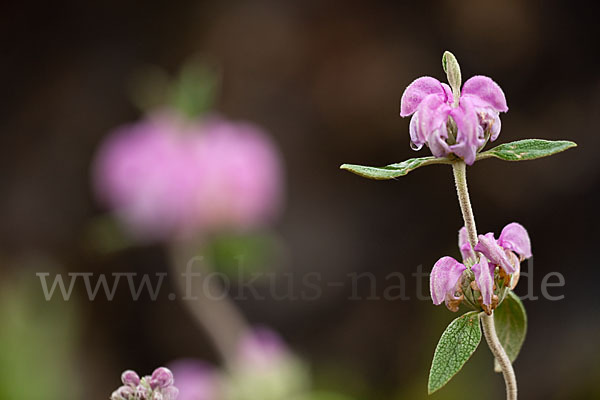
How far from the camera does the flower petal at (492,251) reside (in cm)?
24

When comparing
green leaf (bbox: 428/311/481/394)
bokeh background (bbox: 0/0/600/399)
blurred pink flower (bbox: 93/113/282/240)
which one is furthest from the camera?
bokeh background (bbox: 0/0/600/399)

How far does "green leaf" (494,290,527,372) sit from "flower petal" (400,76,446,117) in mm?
73

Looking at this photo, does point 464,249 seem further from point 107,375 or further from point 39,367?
point 107,375

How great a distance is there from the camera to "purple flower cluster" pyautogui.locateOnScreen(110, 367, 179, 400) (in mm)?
248

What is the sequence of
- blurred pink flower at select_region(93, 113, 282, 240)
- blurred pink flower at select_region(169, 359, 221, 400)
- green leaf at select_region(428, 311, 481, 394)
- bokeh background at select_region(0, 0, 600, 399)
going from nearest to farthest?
1. green leaf at select_region(428, 311, 481, 394)
2. blurred pink flower at select_region(169, 359, 221, 400)
3. blurred pink flower at select_region(93, 113, 282, 240)
4. bokeh background at select_region(0, 0, 600, 399)

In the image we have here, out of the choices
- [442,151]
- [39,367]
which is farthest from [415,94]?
[39,367]

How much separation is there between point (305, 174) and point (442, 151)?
69.6 inches

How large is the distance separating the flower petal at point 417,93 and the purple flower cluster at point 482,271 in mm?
48

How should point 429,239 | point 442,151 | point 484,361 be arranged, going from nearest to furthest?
point 442,151 < point 484,361 < point 429,239

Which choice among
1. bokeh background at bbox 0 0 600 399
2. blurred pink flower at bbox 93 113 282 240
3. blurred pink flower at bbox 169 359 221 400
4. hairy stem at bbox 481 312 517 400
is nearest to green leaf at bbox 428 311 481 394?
hairy stem at bbox 481 312 517 400

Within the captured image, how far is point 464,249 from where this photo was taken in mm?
263

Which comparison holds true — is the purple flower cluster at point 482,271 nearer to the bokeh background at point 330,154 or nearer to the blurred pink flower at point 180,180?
the blurred pink flower at point 180,180

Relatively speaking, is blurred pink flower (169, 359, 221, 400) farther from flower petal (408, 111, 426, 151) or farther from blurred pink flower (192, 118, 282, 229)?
flower petal (408, 111, 426, 151)

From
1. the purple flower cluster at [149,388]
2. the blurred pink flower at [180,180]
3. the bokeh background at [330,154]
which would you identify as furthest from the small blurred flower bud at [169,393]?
the bokeh background at [330,154]
